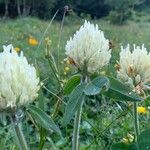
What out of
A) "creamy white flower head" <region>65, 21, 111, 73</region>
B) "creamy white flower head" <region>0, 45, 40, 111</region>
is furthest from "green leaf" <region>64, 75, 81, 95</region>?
"creamy white flower head" <region>0, 45, 40, 111</region>

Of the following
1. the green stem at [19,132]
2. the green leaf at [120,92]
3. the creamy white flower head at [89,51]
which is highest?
the creamy white flower head at [89,51]

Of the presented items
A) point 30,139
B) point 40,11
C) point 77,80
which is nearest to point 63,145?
point 30,139

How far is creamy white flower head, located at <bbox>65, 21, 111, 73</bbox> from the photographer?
1235 millimetres

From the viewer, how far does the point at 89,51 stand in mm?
1236

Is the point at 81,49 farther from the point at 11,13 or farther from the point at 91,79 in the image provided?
the point at 11,13

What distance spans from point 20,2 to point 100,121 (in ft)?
85.9

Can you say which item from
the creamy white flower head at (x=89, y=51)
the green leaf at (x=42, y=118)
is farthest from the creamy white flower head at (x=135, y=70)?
the green leaf at (x=42, y=118)

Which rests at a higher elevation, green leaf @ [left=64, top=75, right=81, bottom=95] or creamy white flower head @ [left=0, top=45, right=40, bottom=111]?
creamy white flower head @ [left=0, top=45, right=40, bottom=111]

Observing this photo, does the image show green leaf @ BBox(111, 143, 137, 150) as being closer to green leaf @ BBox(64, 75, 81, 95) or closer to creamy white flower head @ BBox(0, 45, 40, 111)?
green leaf @ BBox(64, 75, 81, 95)

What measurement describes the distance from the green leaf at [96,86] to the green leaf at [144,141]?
0.19m

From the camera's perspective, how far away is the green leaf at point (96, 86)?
118cm

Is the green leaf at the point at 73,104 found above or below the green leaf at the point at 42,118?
above

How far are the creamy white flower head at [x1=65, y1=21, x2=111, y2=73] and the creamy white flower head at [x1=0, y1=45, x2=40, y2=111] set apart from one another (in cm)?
13

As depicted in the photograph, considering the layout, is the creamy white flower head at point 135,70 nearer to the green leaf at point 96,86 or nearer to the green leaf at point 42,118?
the green leaf at point 96,86
